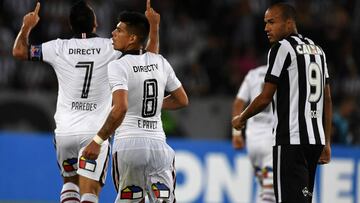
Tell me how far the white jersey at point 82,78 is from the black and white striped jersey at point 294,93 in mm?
1699

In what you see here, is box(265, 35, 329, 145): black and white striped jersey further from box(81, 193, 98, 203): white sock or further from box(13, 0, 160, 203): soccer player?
box(81, 193, 98, 203): white sock

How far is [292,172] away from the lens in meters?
8.04

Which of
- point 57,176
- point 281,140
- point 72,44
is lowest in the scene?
point 57,176

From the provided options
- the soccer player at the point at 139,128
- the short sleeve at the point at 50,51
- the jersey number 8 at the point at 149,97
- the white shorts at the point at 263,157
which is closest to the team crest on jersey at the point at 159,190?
the soccer player at the point at 139,128

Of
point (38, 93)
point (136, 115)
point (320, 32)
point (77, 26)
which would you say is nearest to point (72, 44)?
point (77, 26)

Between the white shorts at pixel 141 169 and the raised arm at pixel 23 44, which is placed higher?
the raised arm at pixel 23 44

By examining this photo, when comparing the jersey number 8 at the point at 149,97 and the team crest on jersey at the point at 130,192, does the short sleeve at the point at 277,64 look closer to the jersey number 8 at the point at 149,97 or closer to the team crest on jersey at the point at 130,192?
the jersey number 8 at the point at 149,97

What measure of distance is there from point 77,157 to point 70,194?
36 centimetres

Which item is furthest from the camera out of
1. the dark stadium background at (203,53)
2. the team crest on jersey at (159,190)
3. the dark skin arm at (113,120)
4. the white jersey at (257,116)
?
the dark stadium background at (203,53)

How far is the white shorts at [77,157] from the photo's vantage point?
8789 mm

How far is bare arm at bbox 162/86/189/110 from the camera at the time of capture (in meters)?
8.62

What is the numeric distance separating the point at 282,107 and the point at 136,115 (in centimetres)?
124

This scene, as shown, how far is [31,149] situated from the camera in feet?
46.8

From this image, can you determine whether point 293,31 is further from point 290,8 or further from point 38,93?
point 38,93
